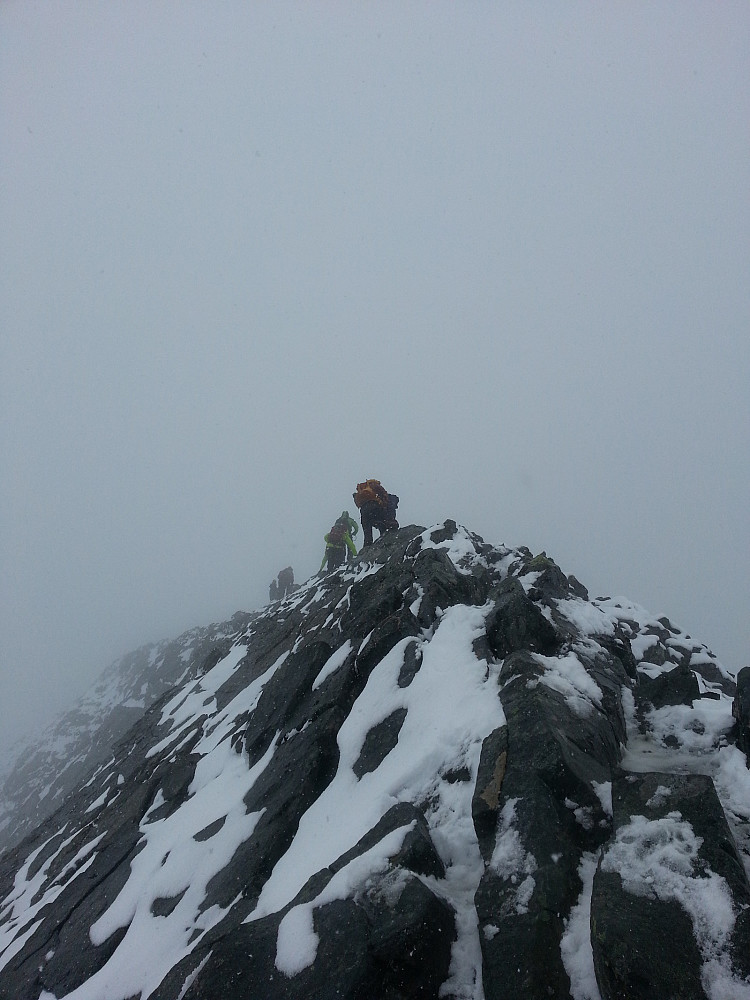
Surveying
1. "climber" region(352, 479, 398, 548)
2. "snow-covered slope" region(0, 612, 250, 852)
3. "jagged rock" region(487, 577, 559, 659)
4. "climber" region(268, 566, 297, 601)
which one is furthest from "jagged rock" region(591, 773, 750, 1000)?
"climber" region(268, 566, 297, 601)

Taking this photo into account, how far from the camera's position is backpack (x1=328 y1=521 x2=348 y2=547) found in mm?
25328

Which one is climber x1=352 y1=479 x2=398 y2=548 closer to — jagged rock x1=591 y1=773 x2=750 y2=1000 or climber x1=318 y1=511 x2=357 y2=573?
climber x1=318 y1=511 x2=357 y2=573

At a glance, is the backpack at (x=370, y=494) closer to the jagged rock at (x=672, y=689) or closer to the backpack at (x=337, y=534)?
the backpack at (x=337, y=534)

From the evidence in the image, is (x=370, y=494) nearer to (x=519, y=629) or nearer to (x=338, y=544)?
(x=338, y=544)

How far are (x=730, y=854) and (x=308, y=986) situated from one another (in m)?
4.07

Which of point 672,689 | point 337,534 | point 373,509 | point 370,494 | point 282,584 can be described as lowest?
point 282,584

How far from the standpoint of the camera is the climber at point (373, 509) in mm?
21094

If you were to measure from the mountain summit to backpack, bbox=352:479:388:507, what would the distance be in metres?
7.92

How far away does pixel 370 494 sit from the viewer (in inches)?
828

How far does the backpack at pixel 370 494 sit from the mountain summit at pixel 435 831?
7.92m

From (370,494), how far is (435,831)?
1591 centimetres

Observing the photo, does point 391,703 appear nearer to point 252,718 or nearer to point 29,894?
point 252,718

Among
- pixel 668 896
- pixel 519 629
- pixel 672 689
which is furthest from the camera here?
pixel 519 629

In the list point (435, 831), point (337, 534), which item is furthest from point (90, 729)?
point (435, 831)
